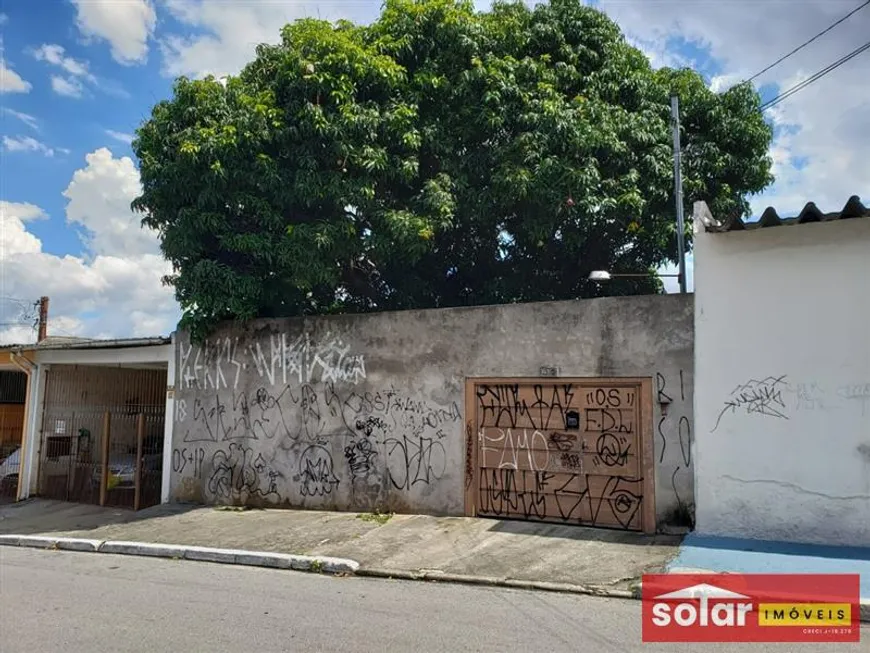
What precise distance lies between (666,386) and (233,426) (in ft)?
23.6

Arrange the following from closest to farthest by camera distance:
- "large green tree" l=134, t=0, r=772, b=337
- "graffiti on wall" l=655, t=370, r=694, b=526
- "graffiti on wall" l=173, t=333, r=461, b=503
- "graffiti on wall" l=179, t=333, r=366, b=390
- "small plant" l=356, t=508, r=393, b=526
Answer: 1. "graffiti on wall" l=655, t=370, r=694, b=526
2. "small plant" l=356, t=508, r=393, b=526
3. "graffiti on wall" l=173, t=333, r=461, b=503
4. "large green tree" l=134, t=0, r=772, b=337
5. "graffiti on wall" l=179, t=333, r=366, b=390

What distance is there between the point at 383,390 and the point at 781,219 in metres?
5.87

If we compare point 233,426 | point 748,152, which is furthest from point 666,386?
point 233,426

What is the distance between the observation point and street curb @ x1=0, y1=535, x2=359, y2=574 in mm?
7754

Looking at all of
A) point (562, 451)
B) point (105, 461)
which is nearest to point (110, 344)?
point (105, 461)

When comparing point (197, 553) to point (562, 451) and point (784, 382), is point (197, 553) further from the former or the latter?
point (784, 382)

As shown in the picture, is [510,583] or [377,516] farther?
[377,516]

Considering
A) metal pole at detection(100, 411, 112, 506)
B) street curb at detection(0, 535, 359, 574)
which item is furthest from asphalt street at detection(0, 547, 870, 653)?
metal pole at detection(100, 411, 112, 506)

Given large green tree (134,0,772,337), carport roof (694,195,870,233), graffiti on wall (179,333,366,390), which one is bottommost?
graffiti on wall (179,333,366,390)

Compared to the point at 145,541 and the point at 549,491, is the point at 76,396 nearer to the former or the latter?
the point at 145,541

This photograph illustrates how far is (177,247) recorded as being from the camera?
A: 11.1 metres

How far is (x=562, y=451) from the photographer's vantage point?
885 cm

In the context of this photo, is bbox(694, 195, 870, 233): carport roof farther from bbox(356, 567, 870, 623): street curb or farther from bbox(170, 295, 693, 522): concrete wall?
bbox(356, 567, 870, 623): street curb

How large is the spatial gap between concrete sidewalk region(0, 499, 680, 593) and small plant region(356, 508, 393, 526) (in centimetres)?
5
